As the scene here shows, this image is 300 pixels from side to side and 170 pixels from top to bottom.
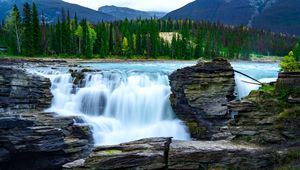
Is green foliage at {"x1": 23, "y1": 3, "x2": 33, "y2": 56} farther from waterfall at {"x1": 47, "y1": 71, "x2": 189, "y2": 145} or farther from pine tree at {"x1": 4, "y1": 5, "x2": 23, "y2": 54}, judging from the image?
waterfall at {"x1": 47, "y1": 71, "x2": 189, "y2": 145}

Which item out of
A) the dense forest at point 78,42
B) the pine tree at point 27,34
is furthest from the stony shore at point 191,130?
the dense forest at point 78,42

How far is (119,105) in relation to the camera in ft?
120

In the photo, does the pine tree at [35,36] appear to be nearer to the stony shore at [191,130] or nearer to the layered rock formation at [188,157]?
the stony shore at [191,130]

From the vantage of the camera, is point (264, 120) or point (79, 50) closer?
point (264, 120)

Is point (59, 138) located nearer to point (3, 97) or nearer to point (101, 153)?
point (3, 97)

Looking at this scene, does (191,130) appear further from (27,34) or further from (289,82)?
(27,34)

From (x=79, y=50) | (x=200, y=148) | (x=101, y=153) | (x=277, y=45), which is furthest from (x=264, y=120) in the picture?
(x=277, y=45)

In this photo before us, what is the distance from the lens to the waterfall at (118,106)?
1319 inches

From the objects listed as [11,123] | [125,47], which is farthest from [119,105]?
[125,47]

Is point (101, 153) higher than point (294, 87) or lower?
lower

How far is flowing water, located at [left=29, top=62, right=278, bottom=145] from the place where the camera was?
3353cm

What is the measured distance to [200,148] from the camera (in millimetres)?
17922

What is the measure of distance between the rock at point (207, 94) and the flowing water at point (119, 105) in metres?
1.96

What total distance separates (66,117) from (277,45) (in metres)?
181
